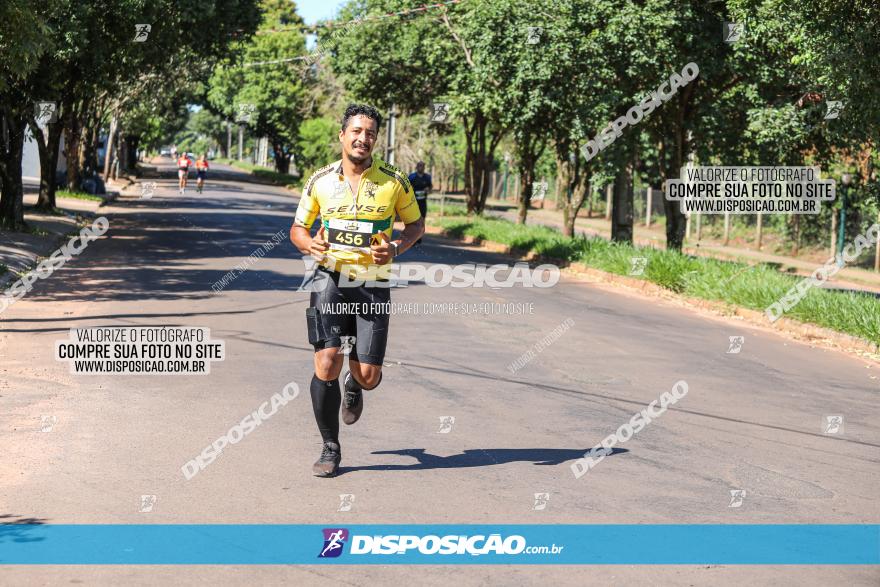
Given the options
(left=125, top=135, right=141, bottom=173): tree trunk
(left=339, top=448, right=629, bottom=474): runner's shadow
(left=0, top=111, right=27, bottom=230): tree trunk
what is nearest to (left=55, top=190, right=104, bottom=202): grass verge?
(left=0, top=111, right=27, bottom=230): tree trunk

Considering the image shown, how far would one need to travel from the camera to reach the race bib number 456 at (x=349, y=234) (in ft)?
21.9

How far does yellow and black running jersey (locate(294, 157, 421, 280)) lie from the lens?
6680mm

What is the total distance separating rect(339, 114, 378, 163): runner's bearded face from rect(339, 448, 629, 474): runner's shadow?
1959mm

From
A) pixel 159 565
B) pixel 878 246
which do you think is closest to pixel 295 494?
pixel 159 565

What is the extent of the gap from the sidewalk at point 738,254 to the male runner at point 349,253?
17549 mm

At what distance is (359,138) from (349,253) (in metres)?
0.69

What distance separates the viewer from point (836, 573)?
5.45m

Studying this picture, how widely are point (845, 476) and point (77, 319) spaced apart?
8.91 metres

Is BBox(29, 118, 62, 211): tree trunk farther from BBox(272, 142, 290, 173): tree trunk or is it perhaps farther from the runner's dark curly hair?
BBox(272, 142, 290, 173): tree trunk

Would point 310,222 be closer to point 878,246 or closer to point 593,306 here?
point 593,306

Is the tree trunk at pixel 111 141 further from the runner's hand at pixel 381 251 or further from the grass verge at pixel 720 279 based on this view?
the runner's hand at pixel 381 251

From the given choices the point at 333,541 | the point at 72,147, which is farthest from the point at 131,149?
the point at 333,541

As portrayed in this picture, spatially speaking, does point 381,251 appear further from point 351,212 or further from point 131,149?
point 131,149

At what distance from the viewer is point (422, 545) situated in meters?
5.63
